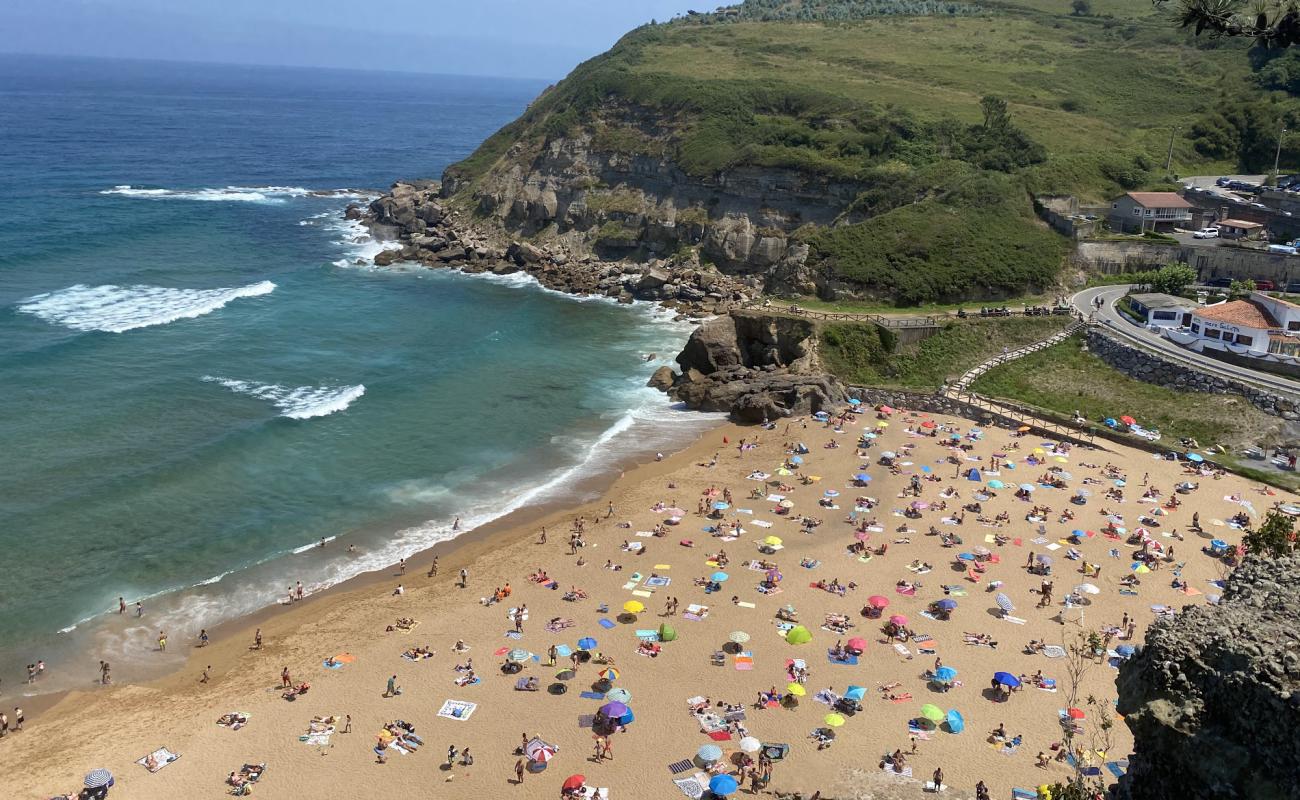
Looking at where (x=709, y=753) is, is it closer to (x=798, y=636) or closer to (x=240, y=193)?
(x=798, y=636)

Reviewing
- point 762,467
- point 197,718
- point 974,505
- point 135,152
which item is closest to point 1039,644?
point 974,505

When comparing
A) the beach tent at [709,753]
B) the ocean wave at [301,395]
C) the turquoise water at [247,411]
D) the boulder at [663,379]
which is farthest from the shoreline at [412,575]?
the ocean wave at [301,395]

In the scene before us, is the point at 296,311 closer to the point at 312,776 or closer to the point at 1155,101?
the point at 312,776

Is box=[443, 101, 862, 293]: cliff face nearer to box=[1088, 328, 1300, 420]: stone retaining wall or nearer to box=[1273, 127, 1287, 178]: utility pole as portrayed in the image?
box=[1088, 328, 1300, 420]: stone retaining wall

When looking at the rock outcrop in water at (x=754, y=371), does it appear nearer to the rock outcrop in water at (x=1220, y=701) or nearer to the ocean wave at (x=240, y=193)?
the rock outcrop in water at (x=1220, y=701)

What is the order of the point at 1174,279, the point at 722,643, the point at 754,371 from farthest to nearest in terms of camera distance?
the point at 1174,279, the point at 754,371, the point at 722,643

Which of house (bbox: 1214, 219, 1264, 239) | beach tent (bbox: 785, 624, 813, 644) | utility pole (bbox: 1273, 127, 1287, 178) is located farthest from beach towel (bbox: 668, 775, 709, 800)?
utility pole (bbox: 1273, 127, 1287, 178)

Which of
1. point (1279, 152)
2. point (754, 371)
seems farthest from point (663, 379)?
point (1279, 152)
